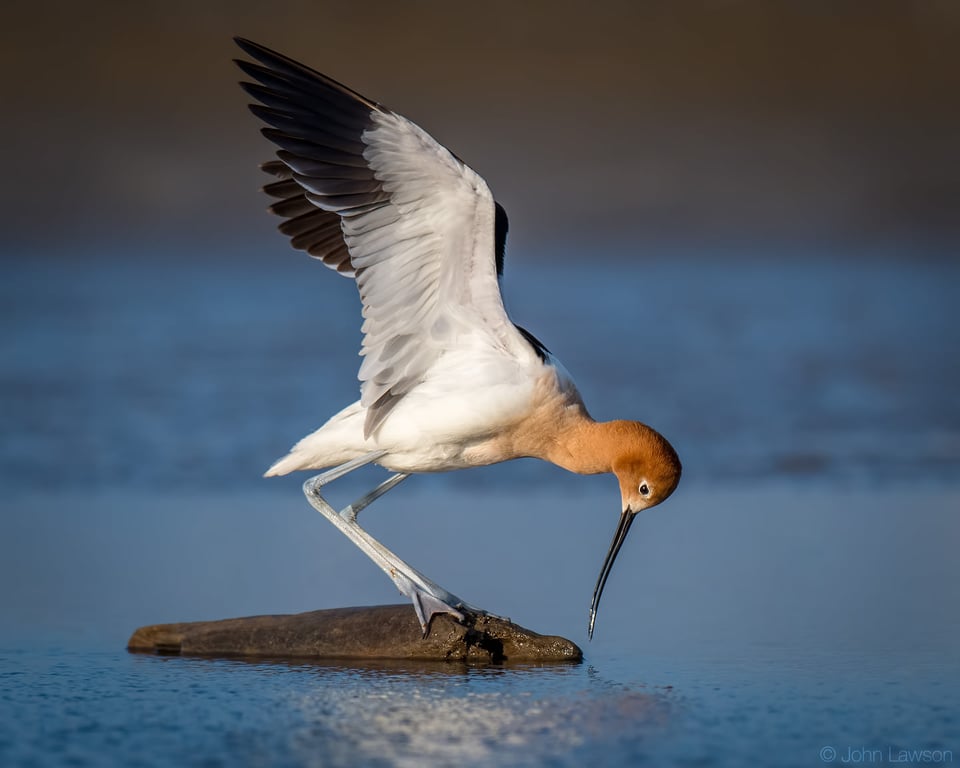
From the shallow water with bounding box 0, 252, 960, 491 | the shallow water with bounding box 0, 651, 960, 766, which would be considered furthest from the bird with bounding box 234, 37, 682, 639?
the shallow water with bounding box 0, 252, 960, 491

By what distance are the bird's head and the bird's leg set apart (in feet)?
2.45

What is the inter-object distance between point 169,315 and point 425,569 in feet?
30.0

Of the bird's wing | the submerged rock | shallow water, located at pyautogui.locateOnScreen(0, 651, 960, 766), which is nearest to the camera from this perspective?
shallow water, located at pyautogui.locateOnScreen(0, 651, 960, 766)

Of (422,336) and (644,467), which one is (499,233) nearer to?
(422,336)

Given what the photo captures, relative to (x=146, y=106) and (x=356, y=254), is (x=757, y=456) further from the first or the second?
(x=146, y=106)

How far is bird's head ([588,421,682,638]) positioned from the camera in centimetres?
711

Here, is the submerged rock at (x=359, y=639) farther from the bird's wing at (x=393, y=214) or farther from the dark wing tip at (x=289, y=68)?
the dark wing tip at (x=289, y=68)

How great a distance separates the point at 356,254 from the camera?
284 inches

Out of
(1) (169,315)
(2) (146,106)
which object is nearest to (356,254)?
(1) (169,315)

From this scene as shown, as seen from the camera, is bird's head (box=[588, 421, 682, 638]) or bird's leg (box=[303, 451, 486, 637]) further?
bird's head (box=[588, 421, 682, 638])

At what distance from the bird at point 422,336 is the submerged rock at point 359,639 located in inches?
3.6

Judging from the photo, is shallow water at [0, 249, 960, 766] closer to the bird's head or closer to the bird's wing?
the bird's head

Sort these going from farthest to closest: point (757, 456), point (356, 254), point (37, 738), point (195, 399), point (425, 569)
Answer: point (195, 399) → point (757, 456) → point (425, 569) → point (356, 254) → point (37, 738)

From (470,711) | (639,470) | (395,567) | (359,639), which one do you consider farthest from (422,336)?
(470,711)
